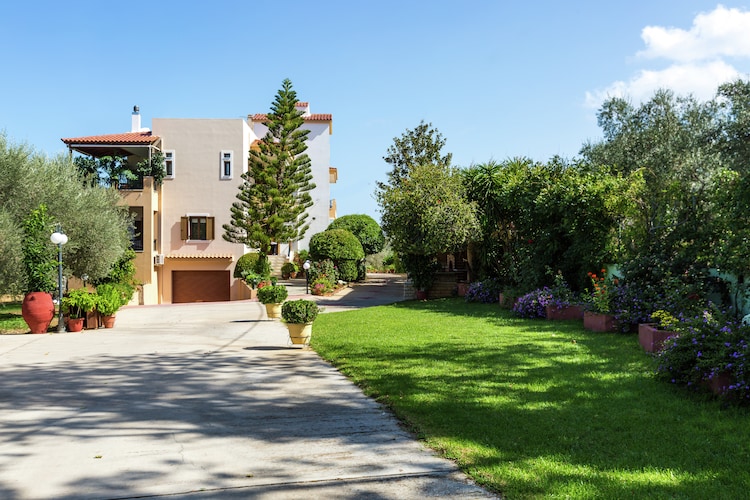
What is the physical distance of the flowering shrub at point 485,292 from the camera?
17.6 metres

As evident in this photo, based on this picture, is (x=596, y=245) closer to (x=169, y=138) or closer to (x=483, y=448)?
(x=483, y=448)

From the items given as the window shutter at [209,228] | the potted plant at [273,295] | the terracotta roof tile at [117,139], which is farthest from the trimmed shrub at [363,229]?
the potted plant at [273,295]

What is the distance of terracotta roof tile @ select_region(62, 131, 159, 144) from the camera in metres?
27.6

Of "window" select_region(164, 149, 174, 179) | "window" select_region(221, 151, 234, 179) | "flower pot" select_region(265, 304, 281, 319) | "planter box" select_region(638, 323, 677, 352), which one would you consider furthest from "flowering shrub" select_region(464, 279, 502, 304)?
"window" select_region(164, 149, 174, 179)

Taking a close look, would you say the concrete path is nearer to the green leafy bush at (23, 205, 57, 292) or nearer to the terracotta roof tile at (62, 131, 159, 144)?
the green leafy bush at (23, 205, 57, 292)

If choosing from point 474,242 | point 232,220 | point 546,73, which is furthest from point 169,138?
point 546,73

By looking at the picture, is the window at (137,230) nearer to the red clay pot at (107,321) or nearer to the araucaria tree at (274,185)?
the araucaria tree at (274,185)

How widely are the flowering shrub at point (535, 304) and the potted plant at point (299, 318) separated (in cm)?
523

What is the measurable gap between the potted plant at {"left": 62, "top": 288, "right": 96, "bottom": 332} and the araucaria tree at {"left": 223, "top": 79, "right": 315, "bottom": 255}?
14.1 m

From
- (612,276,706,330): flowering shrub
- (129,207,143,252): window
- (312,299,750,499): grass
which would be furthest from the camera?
(129,207,143,252): window

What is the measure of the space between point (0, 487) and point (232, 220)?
26.9 m

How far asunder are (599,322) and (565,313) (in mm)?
2241

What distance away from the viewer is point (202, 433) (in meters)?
5.04

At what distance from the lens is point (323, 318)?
1586 centimetres
